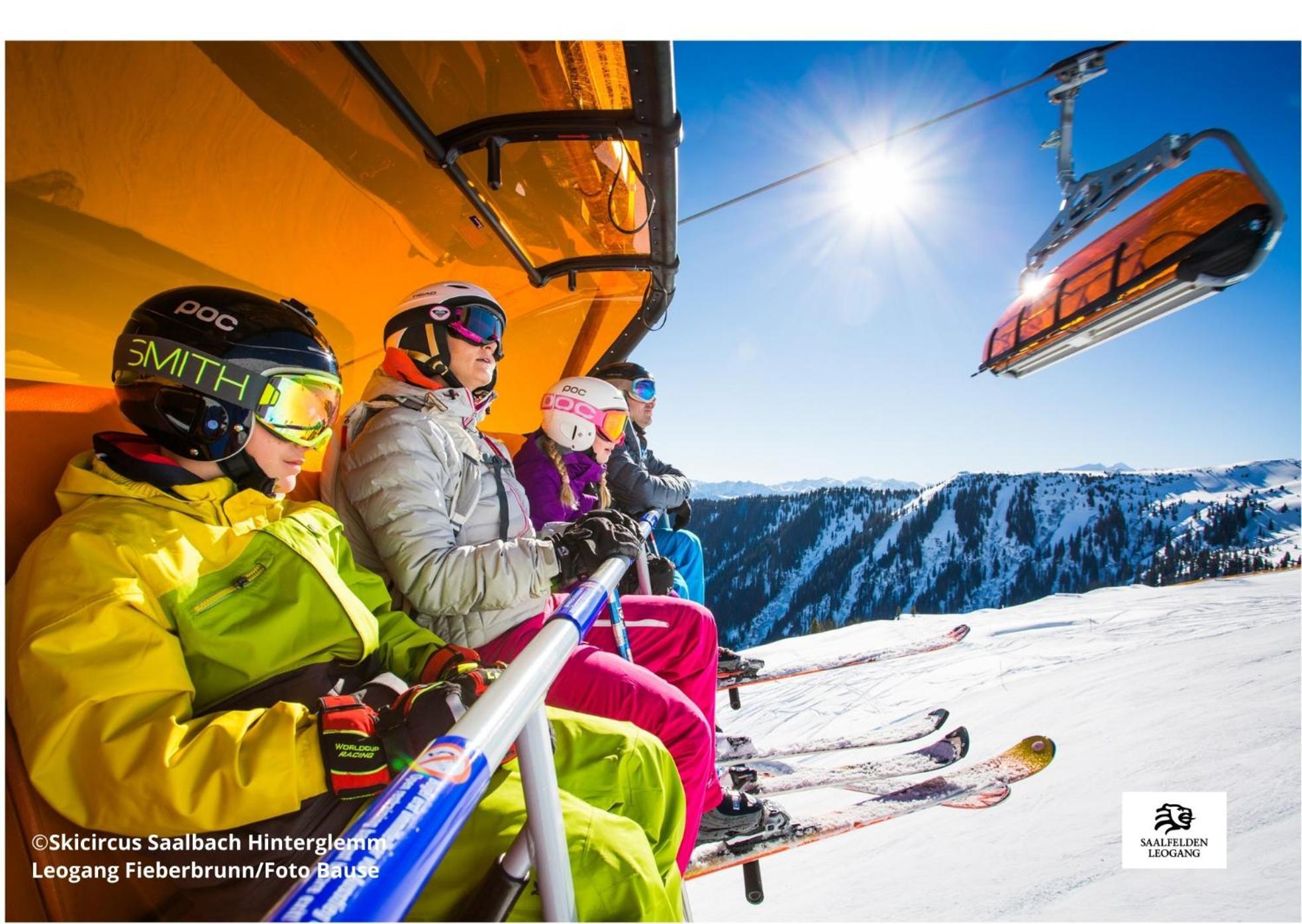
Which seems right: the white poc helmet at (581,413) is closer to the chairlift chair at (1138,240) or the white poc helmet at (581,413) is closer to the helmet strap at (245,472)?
the helmet strap at (245,472)

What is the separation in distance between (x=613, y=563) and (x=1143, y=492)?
52.1 metres

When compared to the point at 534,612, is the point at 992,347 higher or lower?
higher

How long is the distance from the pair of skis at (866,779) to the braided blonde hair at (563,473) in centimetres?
167

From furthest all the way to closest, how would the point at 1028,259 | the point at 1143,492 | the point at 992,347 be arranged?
1. the point at 1143,492
2. the point at 992,347
3. the point at 1028,259

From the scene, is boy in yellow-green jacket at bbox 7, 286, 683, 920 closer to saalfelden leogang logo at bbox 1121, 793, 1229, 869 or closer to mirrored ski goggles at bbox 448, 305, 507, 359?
mirrored ski goggles at bbox 448, 305, 507, 359


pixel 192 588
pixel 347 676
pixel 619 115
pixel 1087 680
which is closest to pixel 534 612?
pixel 347 676

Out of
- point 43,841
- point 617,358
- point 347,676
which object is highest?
point 617,358

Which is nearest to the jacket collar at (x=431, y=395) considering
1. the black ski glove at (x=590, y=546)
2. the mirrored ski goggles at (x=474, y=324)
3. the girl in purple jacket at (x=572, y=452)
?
the mirrored ski goggles at (x=474, y=324)

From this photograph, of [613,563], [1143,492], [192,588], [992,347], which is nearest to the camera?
[192,588]

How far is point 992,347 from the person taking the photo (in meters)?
8.75

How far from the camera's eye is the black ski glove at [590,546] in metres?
1.85

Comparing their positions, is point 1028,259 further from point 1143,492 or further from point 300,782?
point 1143,492

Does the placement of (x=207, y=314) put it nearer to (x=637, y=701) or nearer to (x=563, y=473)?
(x=637, y=701)

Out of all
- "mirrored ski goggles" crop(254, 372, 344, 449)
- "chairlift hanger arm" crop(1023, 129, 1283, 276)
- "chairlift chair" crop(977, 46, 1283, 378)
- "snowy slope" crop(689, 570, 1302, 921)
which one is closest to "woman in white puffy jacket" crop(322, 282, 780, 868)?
"mirrored ski goggles" crop(254, 372, 344, 449)
